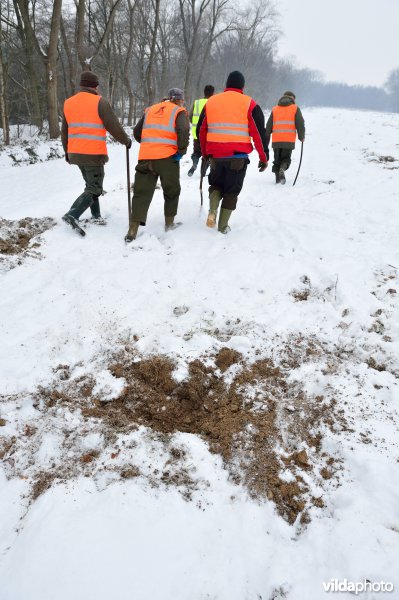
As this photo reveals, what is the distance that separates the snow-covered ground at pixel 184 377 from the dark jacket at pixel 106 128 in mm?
928

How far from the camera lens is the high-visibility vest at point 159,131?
4258mm

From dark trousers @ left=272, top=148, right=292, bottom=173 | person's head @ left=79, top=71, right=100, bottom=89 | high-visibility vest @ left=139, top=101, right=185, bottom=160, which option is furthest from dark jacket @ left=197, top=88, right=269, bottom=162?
dark trousers @ left=272, top=148, right=292, bottom=173

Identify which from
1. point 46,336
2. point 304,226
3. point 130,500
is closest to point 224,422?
point 130,500

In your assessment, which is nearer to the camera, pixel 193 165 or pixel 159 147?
pixel 159 147

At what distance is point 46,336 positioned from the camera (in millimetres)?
3090

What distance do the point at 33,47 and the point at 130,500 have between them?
57.6ft

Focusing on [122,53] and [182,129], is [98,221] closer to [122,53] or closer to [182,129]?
[182,129]

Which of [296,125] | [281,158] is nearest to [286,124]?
[296,125]

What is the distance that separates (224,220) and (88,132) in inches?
83.2

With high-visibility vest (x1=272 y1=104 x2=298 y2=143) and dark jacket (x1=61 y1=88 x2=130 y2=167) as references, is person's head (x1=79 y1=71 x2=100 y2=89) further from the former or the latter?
high-visibility vest (x1=272 y1=104 x2=298 y2=143)

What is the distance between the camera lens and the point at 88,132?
4484 mm

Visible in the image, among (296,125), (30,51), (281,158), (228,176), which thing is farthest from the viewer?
(30,51)

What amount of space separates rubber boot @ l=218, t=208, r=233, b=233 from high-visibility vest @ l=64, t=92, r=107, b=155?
181cm

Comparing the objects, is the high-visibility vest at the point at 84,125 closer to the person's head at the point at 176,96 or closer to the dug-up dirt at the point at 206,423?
the person's head at the point at 176,96
